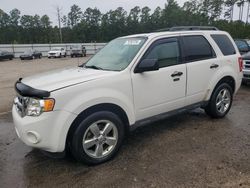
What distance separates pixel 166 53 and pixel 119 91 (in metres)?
1.21

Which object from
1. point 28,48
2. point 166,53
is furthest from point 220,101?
point 28,48

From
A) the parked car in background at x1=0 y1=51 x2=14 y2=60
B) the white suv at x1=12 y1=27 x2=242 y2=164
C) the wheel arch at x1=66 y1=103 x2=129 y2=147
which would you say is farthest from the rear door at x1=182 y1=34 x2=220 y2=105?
the parked car in background at x1=0 y1=51 x2=14 y2=60

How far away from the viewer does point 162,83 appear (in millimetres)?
4379

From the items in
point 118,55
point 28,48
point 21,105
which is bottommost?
point 21,105

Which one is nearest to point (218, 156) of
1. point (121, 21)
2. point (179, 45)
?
point (179, 45)

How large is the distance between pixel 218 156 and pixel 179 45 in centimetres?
198

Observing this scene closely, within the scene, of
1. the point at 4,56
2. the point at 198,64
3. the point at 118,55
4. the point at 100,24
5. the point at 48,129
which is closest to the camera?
the point at 48,129

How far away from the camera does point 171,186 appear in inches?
128

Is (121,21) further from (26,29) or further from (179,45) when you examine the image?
(179,45)

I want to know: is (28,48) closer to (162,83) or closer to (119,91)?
(162,83)

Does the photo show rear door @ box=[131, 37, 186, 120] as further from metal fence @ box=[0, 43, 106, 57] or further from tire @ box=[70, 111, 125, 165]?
metal fence @ box=[0, 43, 106, 57]

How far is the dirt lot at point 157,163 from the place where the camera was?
3395 millimetres

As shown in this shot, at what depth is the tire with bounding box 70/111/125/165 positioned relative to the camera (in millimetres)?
3578

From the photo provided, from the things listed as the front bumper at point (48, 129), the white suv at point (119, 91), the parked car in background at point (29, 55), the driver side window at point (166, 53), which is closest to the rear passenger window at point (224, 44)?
the white suv at point (119, 91)
